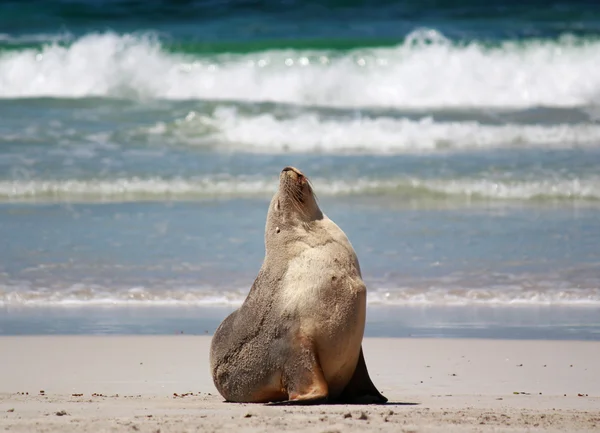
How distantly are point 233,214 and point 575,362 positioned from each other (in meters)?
6.16

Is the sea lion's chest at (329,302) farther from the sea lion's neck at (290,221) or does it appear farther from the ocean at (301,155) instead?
the ocean at (301,155)

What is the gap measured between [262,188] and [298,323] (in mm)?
8426

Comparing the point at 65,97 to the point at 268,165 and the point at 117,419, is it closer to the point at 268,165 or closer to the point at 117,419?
the point at 268,165

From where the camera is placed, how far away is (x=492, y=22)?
2322 cm

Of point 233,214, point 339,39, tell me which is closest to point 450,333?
point 233,214

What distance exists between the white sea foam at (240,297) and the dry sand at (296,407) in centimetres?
136

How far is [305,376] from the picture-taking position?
4961 millimetres

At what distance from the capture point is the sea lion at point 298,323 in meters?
4.98

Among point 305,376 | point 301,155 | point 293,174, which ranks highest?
point 301,155

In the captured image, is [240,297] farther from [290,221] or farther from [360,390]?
[360,390]

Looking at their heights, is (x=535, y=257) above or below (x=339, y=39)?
below

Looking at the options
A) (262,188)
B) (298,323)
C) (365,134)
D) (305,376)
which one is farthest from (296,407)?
(365,134)

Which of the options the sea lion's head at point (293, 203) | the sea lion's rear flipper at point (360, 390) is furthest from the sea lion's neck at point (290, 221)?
the sea lion's rear flipper at point (360, 390)

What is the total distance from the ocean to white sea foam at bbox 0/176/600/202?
4 cm
